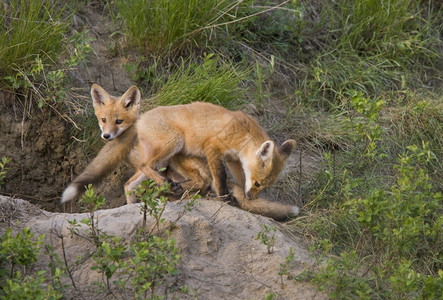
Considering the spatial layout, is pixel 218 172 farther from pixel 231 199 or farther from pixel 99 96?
pixel 99 96

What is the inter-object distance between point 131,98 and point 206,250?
2.08m

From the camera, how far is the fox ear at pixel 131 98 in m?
5.95

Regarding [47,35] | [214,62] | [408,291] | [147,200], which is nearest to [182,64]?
[214,62]

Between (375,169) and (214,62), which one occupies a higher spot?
(214,62)

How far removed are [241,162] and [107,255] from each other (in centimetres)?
227

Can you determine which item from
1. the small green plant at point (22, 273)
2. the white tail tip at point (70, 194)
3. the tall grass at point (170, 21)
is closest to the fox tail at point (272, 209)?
the white tail tip at point (70, 194)

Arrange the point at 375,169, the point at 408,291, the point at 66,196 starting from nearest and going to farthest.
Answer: the point at 408,291, the point at 66,196, the point at 375,169

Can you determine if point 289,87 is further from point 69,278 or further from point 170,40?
point 69,278

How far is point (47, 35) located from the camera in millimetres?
6113

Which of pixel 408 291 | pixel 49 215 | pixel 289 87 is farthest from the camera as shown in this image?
pixel 289 87

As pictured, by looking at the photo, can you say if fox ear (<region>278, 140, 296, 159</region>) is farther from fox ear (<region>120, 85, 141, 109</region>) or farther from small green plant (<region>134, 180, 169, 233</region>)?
small green plant (<region>134, 180, 169, 233</region>)

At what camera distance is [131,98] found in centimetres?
601

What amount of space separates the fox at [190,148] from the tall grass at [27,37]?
0.90 metres

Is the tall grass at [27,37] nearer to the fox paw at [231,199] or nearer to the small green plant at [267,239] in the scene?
the fox paw at [231,199]
